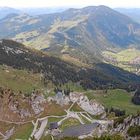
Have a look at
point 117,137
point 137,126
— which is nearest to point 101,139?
point 117,137

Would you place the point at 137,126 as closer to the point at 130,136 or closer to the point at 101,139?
the point at 130,136

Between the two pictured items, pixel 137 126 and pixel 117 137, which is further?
pixel 137 126

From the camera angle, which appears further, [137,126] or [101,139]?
[137,126]

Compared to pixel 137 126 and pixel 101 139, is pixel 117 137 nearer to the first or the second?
pixel 101 139
